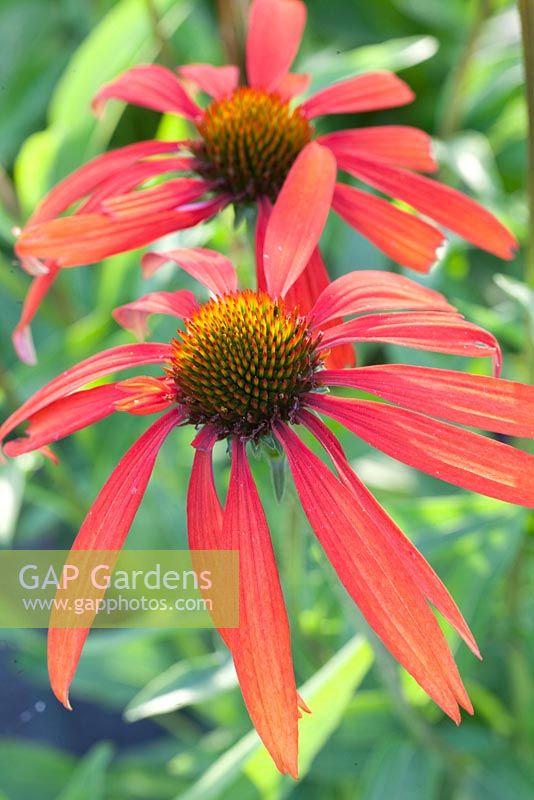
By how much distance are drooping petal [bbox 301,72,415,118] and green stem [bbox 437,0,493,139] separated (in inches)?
14.3

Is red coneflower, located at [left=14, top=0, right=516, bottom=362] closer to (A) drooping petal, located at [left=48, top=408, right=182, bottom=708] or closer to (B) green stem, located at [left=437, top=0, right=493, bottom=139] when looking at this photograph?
(A) drooping petal, located at [left=48, top=408, right=182, bottom=708]

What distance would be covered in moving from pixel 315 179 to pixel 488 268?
84 centimetres

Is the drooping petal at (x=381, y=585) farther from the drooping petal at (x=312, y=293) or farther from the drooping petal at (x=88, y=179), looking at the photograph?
the drooping petal at (x=88, y=179)

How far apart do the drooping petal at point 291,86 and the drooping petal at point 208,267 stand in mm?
244

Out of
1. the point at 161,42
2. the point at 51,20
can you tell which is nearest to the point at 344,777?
the point at 161,42

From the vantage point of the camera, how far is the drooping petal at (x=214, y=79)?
89cm

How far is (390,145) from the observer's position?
793 millimetres

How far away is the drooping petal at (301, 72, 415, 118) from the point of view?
82 centimetres

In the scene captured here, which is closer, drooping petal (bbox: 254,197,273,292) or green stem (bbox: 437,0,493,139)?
drooping petal (bbox: 254,197,273,292)

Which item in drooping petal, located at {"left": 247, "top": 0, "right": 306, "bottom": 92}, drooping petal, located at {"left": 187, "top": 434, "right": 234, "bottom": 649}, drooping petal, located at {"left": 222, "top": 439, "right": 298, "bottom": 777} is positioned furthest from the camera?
drooping petal, located at {"left": 247, "top": 0, "right": 306, "bottom": 92}

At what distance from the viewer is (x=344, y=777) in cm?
105

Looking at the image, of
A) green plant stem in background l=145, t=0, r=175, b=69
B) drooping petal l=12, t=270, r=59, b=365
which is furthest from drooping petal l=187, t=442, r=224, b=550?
green plant stem in background l=145, t=0, r=175, b=69

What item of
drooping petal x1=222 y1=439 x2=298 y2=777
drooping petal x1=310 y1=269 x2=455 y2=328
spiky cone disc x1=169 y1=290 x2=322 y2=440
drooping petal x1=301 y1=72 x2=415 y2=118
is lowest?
drooping petal x1=222 y1=439 x2=298 y2=777

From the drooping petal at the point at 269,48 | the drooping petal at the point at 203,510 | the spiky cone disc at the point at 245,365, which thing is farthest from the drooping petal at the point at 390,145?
the drooping petal at the point at 203,510
